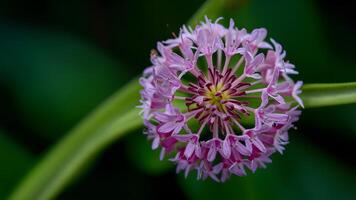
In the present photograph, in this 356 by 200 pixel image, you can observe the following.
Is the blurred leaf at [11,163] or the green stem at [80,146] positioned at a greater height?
the blurred leaf at [11,163]

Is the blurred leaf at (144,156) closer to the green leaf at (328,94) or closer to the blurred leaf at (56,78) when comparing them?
the blurred leaf at (56,78)

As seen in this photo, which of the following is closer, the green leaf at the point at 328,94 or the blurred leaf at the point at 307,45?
the green leaf at the point at 328,94

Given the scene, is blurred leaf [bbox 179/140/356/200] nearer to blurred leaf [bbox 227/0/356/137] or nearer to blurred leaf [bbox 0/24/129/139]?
blurred leaf [bbox 227/0/356/137]

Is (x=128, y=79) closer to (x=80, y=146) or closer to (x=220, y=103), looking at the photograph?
(x=80, y=146)

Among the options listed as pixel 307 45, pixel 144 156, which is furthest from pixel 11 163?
pixel 307 45

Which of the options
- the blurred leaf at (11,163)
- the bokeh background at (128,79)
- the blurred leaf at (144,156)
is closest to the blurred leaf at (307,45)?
the bokeh background at (128,79)

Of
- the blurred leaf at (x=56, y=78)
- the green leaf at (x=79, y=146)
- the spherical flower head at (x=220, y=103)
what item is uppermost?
the blurred leaf at (x=56, y=78)

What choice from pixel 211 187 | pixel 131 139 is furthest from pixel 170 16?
pixel 211 187
